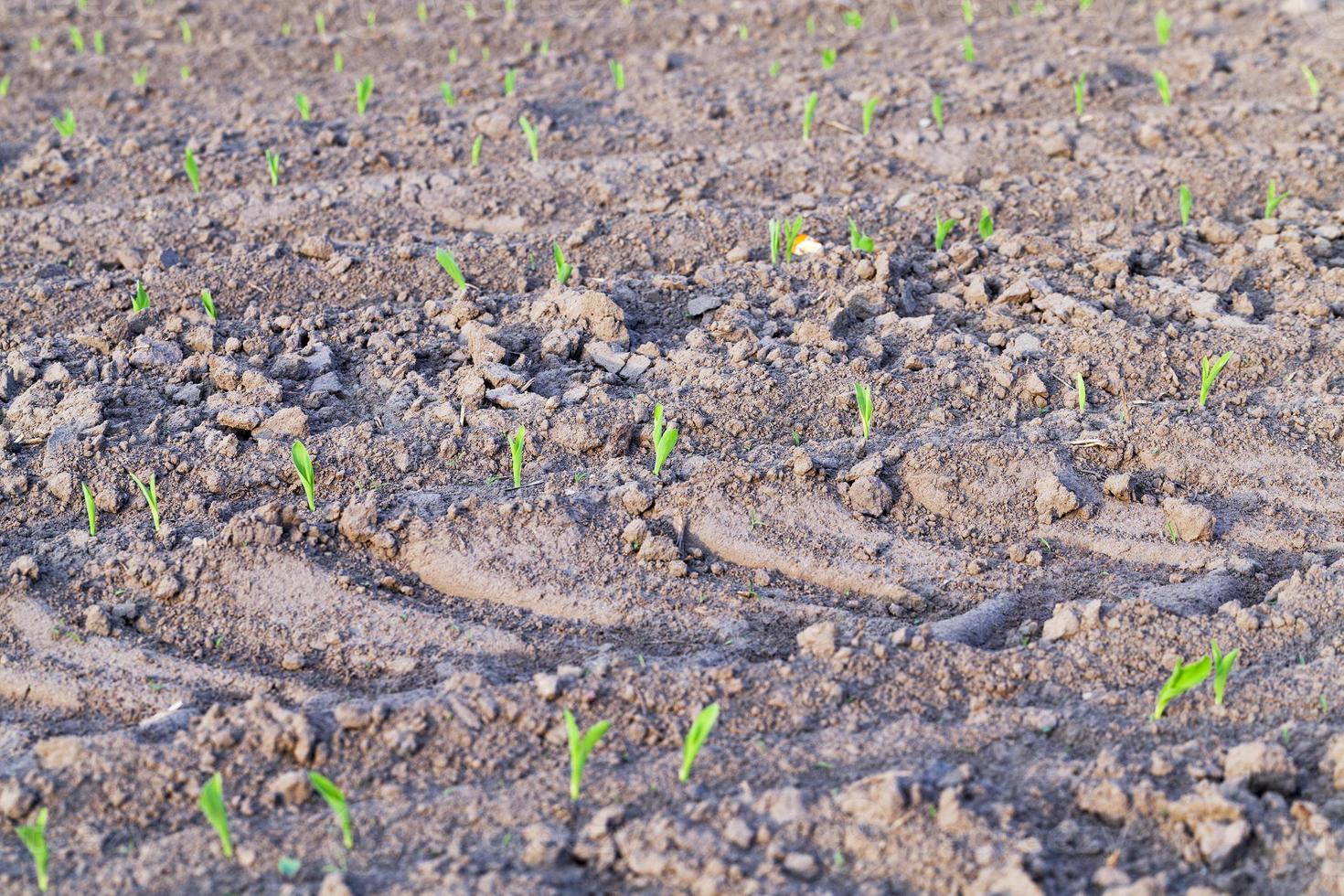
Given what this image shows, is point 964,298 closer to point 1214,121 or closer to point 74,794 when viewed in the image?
point 1214,121

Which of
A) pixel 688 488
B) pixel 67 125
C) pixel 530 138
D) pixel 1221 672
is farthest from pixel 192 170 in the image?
pixel 1221 672

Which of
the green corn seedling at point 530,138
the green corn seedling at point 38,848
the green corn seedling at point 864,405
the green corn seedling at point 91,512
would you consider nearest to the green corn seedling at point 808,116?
the green corn seedling at point 530,138

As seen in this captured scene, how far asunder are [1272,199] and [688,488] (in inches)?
93.6

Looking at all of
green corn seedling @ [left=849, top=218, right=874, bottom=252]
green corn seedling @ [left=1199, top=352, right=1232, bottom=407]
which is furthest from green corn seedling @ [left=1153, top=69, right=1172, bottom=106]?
green corn seedling @ [left=1199, top=352, right=1232, bottom=407]

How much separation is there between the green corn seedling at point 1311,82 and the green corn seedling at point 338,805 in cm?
456

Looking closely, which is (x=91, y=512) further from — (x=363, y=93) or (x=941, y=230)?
(x=363, y=93)

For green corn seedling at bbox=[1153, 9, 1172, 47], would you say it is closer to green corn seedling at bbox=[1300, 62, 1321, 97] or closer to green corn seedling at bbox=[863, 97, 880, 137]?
green corn seedling at bbox=[1300, 62, 1321, 97]

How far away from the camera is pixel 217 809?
204 cm

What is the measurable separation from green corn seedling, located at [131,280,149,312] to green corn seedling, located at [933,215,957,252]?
239cm

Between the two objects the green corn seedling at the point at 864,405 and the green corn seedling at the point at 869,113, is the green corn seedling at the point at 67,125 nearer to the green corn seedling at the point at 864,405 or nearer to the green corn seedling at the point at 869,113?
the green corn seedling at the point at 869,113

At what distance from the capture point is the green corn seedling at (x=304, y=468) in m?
2.91

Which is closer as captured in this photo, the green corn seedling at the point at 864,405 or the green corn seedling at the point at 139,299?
the green corn seedling at the point at 864,405

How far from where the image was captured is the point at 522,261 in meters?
4.09

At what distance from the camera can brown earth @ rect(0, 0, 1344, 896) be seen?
214 centimetres
